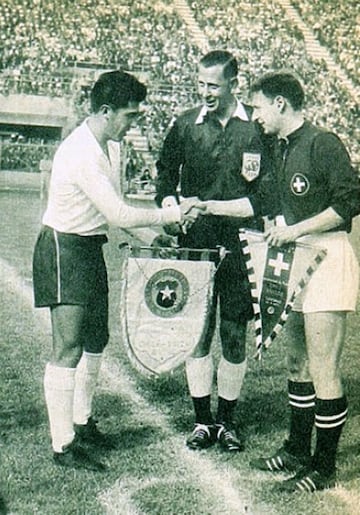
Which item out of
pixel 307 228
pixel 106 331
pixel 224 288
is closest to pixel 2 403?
pixel 106 331

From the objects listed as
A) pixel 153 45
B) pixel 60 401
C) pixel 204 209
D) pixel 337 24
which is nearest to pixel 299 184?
pixel 204 209

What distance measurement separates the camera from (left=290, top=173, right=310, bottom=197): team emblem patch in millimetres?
1980

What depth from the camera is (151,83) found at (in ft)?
13.1

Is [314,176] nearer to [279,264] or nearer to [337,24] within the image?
[279,264]

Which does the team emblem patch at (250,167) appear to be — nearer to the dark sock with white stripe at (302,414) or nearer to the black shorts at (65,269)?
the black shorts at (65,269)

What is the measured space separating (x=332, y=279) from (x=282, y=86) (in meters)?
0.48

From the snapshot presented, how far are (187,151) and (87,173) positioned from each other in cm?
46

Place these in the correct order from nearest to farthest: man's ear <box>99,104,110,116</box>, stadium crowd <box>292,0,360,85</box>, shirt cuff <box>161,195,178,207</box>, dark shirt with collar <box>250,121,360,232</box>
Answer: dark shirt with collar <box>250,121,360,232</box> → man's ear <box>99,104,110,116</box> → shirt cuff <box>161,195,178,207</box> → stadium crowd <box>292,0,360,85</box>

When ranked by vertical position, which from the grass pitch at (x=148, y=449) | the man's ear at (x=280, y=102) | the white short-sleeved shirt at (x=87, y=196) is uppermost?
the man's ear at (x=280, y=102)

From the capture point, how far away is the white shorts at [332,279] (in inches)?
77.0

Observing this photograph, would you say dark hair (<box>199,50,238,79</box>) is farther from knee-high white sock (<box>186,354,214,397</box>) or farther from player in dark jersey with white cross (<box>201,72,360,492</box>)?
knee-high white sock (<box>186,354,214,397</box>)

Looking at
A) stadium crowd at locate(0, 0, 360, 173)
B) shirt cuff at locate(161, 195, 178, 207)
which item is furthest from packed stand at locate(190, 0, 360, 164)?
shirt cuff at locate(161, 195, 178, 207)

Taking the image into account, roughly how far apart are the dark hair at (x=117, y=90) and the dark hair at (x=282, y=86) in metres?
0.30

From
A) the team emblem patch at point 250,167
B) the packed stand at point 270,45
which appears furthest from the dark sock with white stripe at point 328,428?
the packed stand at point 270,45
